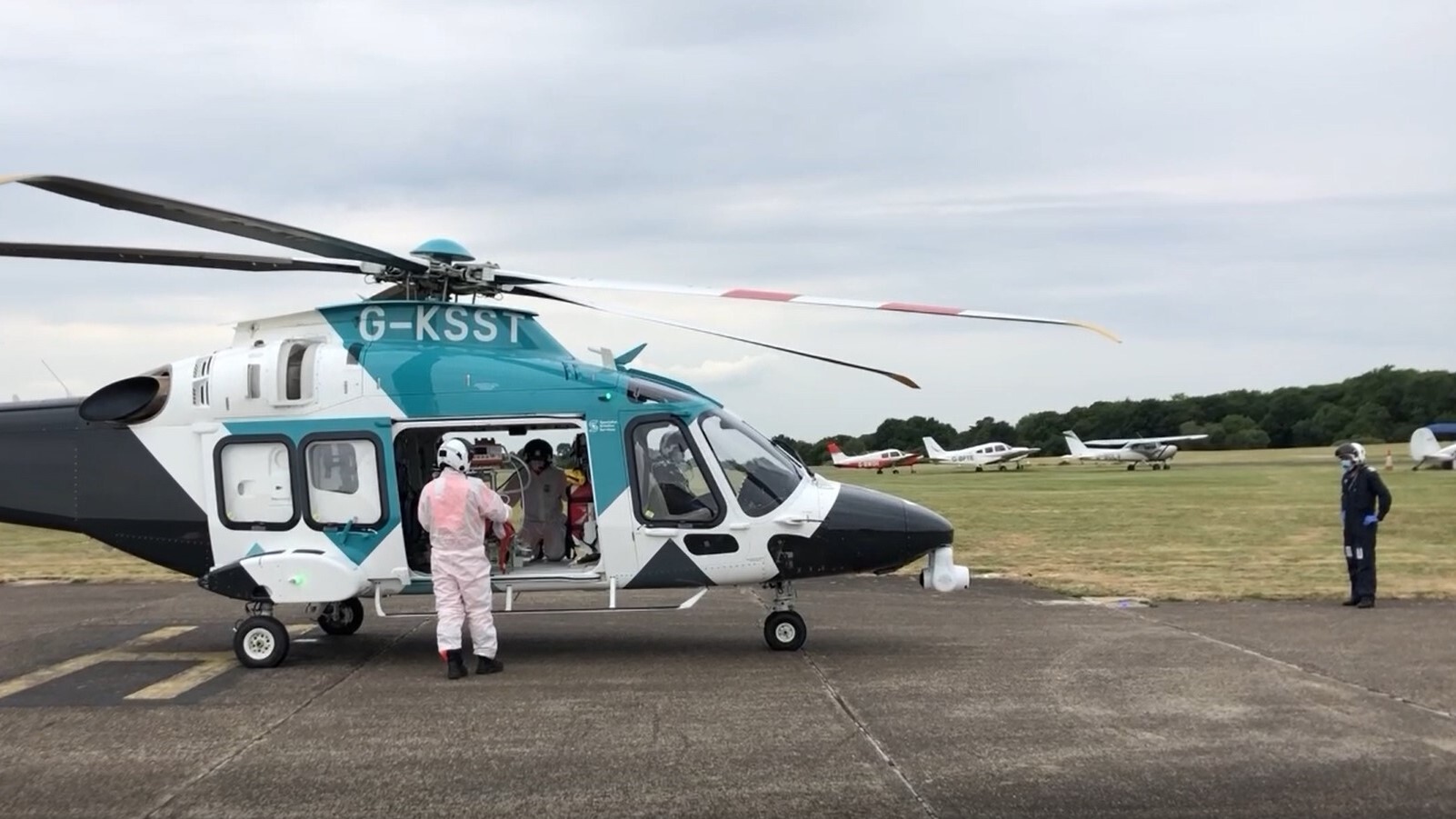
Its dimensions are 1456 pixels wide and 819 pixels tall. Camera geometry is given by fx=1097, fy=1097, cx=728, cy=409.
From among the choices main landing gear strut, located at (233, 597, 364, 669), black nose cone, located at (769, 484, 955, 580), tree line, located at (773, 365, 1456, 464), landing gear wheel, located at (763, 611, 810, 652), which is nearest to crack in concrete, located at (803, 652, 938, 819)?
landing gear wheel, located at (763, 611, 810, 652)

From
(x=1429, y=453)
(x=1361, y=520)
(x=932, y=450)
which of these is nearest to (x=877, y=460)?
(x=932, y=450)

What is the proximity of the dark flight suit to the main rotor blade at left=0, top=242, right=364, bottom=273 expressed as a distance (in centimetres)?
1085

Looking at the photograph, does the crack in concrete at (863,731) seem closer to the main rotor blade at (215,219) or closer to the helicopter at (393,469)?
the helicopter at (393,469)

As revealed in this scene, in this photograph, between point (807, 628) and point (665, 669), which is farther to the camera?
point (807, 628)

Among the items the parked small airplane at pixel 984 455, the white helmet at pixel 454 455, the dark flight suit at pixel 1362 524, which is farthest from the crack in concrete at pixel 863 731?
the parked small airplane at pixel 984 455

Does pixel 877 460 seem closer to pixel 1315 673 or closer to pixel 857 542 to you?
pixel 857 542

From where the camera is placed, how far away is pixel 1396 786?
5.45 meters

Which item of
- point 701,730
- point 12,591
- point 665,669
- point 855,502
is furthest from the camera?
point 12,591

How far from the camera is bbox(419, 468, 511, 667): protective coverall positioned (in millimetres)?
8273

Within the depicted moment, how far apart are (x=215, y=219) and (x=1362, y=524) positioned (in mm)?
11439

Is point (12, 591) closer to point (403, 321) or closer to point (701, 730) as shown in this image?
point (403, 321)

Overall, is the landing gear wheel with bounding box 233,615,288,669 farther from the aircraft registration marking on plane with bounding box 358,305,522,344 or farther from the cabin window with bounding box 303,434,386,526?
the aircraft registration marking on plane with bounding box 358,305,522,344

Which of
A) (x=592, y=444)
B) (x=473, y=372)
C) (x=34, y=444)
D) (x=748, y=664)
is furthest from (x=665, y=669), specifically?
(x=34, y=444)

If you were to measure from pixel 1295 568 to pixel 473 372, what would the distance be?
12.3m
